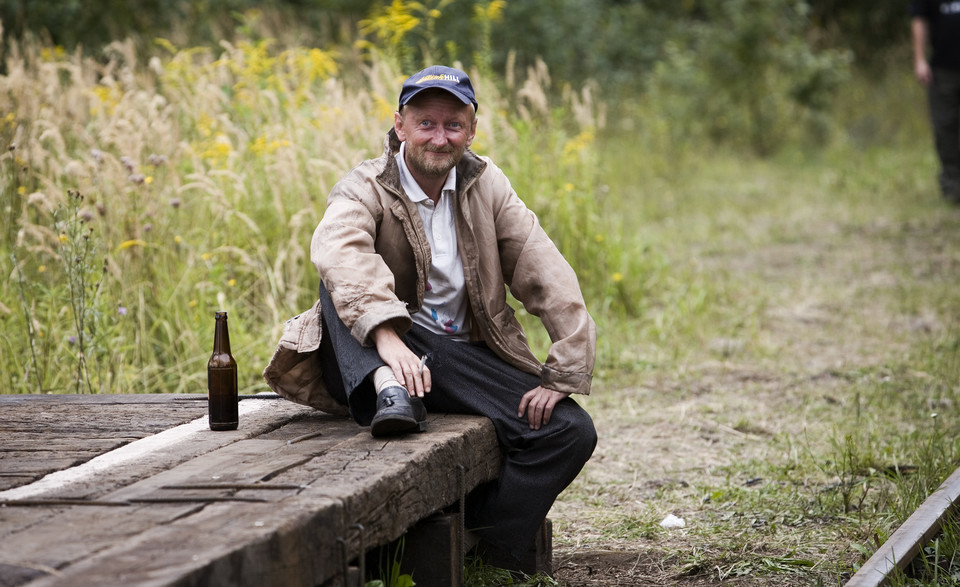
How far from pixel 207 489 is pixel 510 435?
1147mm

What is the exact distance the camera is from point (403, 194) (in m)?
3.51

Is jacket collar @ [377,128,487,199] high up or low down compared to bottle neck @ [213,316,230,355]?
up

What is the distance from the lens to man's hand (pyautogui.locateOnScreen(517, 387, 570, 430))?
3459 millimetres

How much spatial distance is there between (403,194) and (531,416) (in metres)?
0.81

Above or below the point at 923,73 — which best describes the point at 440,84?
below

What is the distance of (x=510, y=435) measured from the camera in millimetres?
3516

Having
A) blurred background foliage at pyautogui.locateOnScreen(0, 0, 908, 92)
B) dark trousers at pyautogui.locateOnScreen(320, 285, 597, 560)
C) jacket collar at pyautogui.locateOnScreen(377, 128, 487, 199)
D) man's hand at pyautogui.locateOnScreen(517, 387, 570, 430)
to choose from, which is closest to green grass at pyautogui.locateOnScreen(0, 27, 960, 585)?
dark trousers at pyautogui.locateOnScreen(320, 285, 597, 560)

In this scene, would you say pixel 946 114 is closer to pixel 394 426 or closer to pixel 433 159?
pixel 433 159

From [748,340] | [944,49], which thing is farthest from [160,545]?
[944,49]

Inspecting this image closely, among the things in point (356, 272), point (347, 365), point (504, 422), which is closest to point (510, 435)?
point (504, 422)

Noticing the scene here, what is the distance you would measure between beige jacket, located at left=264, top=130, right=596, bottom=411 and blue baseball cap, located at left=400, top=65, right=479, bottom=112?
0.21 meters

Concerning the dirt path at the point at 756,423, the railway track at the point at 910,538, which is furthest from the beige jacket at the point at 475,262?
the railway track at the point at 910,538

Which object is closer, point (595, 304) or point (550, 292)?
point (550, 292)

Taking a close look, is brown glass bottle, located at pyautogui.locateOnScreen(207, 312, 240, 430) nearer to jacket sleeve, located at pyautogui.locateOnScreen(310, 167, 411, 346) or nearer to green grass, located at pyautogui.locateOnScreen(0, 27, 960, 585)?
jacket sleeve, located at pyautogui.locateOnScreen(310, 167, 411, 346)
